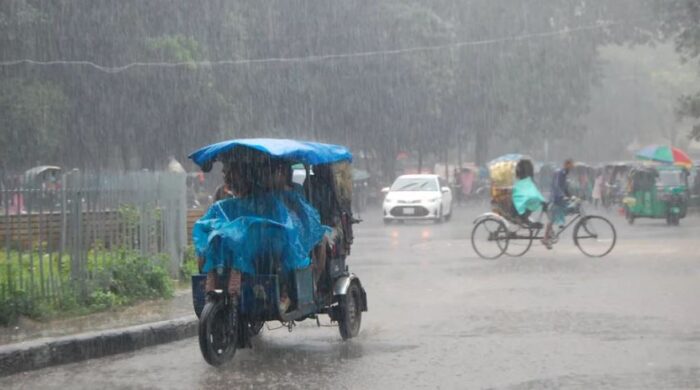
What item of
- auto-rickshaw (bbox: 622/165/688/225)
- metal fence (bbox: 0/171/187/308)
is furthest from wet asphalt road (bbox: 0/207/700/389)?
auto-rickshaw (bbox: 622/165/688/225)

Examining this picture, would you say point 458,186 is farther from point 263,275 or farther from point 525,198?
point 263,275

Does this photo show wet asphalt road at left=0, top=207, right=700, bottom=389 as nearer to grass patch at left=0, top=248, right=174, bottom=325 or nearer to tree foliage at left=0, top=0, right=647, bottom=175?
grass patch at left=0, top=248, right=174, bottom=325

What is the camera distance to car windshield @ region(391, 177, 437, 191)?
117 ft

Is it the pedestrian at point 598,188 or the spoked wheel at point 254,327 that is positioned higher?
the pedestrian at point 598,188

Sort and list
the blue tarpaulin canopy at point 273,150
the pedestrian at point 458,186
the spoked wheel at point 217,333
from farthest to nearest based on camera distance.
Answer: the pedestrian at point 458,186
the blue tarpaulin canopy at point 273,150
the spoked wheel at point 217,333

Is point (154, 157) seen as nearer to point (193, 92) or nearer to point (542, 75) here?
point (193, 92)

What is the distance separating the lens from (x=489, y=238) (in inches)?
766

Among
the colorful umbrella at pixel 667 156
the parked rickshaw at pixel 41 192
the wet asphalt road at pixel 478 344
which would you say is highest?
the colorful umbrella at pixel 667 156

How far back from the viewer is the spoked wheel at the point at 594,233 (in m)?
19.5

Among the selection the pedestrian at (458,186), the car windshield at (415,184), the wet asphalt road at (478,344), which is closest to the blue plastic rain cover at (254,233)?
the wet asphalt road at (478,344)

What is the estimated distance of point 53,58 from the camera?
3591cm

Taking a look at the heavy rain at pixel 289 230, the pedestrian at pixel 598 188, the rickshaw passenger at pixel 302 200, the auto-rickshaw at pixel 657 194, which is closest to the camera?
the heavy rain at pixel 289 230

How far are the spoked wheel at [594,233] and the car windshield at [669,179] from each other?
12677 mm

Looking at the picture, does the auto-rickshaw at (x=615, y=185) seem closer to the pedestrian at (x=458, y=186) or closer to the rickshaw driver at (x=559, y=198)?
the pedestrian at (x=458, y=186)
